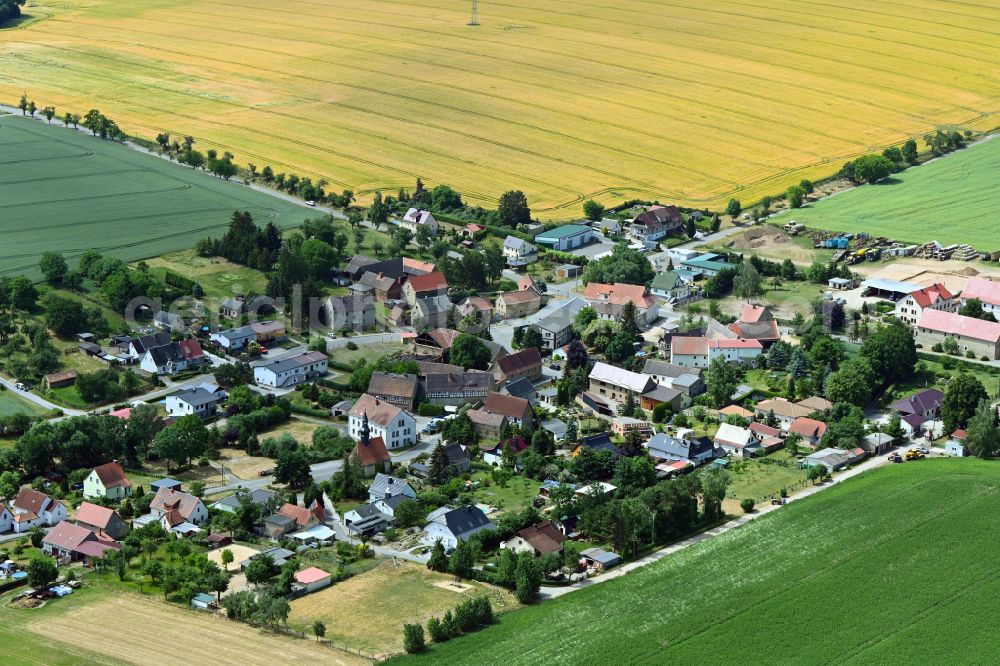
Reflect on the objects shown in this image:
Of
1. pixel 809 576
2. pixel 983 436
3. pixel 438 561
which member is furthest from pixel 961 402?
pixel 438 561

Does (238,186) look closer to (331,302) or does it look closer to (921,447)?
(331,302)

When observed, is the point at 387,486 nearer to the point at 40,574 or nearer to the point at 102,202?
the point at 40,574

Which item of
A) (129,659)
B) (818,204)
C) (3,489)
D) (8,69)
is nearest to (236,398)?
(3,489)

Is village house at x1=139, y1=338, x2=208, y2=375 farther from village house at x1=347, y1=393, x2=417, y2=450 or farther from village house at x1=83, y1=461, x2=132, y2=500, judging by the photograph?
village house at x1=83, y1=461, x2=132, y2=500

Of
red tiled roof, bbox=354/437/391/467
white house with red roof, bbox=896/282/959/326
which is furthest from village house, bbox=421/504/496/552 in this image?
white house with red roof, bbox=896/282/959/326

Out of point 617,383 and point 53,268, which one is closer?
point 617,383

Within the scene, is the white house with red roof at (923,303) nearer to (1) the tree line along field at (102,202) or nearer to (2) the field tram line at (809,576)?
(2) the field tram line at (809,576)
